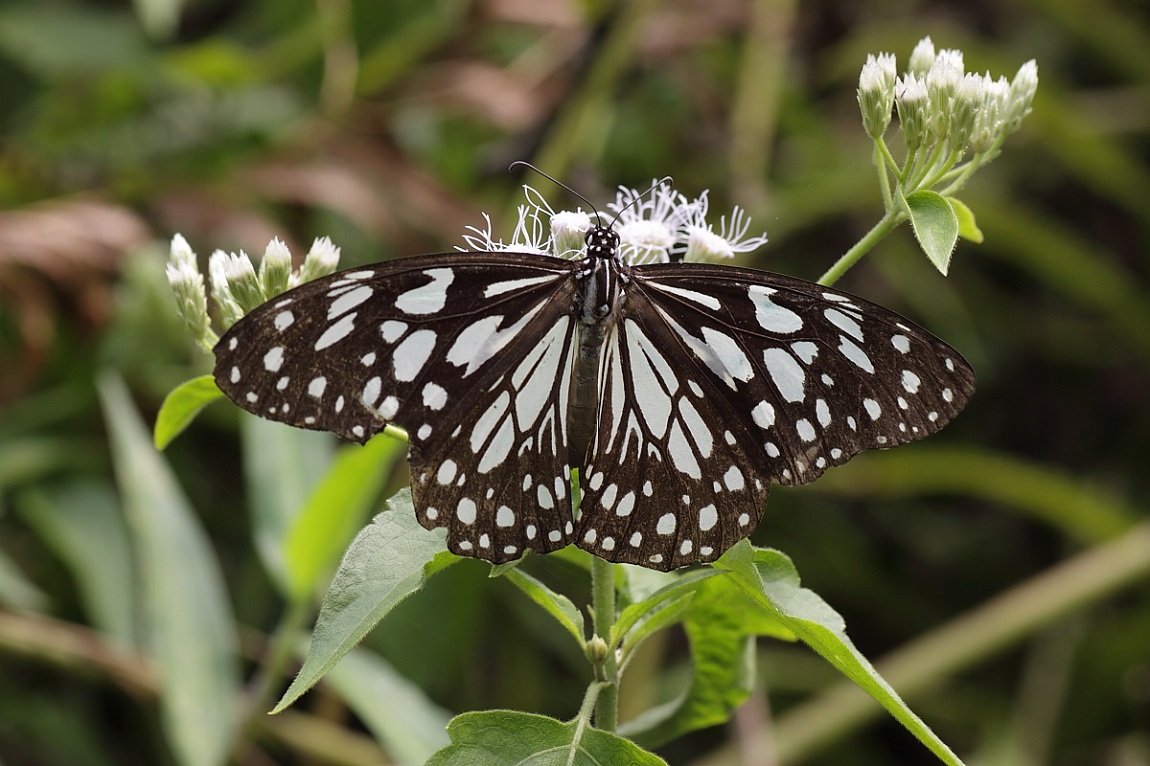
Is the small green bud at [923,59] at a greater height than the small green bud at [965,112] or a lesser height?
greater

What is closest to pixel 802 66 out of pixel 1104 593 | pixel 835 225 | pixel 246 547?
pixel 835 225

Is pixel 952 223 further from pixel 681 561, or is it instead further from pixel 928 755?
pixel 928 755

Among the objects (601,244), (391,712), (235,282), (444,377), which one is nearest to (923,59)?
(601,244)

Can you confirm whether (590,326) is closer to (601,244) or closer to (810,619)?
(601,244)

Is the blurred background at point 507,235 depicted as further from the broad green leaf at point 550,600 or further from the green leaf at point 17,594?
the broad green leaf at point 550,600

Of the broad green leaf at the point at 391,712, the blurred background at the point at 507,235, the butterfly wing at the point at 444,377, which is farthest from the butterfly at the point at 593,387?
the blurred background at the point at 507,235

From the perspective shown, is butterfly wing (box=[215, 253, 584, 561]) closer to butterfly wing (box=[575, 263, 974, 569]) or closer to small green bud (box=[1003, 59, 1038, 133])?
butterfly wing (box=[575, 263, 974, 569])
